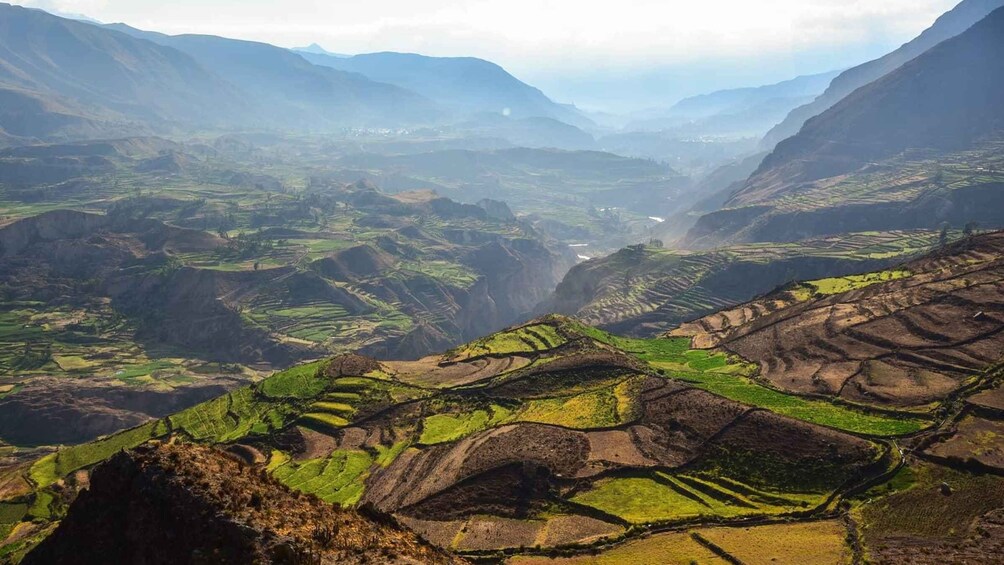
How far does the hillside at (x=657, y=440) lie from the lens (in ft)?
173

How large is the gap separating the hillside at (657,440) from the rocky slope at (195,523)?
33.8 inches

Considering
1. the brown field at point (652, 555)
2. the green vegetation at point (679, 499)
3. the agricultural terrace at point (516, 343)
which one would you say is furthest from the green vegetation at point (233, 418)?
the brown field at point (652, 555)

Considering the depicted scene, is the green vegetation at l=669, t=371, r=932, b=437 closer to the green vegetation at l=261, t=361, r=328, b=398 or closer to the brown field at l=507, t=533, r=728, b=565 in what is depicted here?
the brown field at l=507, t=533, r=728, b=565

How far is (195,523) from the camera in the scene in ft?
92.5

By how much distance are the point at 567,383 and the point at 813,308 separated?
48.0 meters

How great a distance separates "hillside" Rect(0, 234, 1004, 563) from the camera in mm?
52594

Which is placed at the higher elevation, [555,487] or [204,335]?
[555,487]

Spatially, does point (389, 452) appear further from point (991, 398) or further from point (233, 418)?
point (991, 398)

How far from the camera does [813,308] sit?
106000 millimetres

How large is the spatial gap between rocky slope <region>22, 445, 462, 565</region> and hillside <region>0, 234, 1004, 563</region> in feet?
2.82

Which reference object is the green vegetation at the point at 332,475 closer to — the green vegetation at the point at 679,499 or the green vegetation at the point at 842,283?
the green vegetation at the point at 679,499

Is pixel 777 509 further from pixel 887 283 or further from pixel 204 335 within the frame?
pixel 204 335

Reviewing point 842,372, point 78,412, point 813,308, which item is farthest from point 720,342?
point 78,412

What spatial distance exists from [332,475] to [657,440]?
38.6 metres
